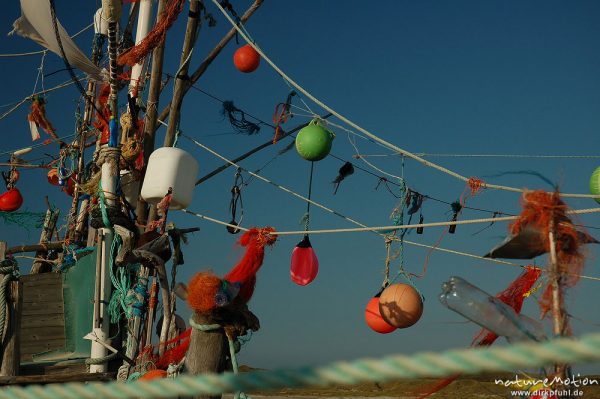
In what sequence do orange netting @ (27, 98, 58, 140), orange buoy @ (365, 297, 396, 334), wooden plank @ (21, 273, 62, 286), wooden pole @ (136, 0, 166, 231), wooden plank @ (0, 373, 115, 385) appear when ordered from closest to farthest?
wooden plank @ (0, 373, 115, 385)
orange buoy @ (365, 297, 396, 334)
wooden plank @ (21, 273, 62, 286)
wooden pole @ (136, 0, 166, 231)
orange netting @ (27, 98, 58, 140)

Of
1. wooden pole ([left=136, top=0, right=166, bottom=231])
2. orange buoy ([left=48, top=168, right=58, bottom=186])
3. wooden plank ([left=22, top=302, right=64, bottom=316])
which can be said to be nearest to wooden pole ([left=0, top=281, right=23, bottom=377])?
wooden plank ([left=22, top=302, right=64, bottom=316])

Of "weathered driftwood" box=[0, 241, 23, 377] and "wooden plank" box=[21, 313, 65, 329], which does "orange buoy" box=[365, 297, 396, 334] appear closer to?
"weathered driftwood" box=[0, 241, 23, 377]

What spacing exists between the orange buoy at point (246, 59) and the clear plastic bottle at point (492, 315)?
6.85 meters

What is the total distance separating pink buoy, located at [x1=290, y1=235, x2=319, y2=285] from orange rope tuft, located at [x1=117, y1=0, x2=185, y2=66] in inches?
150

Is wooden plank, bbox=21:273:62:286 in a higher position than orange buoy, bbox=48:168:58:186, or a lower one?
lower

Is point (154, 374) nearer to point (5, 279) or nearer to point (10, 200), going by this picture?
point (5, 279)

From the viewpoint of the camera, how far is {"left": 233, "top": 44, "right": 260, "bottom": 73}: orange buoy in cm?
1120

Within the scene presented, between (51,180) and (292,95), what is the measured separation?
12.3m

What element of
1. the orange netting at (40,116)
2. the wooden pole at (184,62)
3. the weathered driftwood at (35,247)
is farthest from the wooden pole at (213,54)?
the orange netting at (40,116)

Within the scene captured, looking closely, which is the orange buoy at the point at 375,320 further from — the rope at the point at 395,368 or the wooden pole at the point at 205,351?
the rope at the point at 395,368

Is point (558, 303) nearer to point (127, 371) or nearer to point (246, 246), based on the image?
point (246, 246)

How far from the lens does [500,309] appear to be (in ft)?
17.0

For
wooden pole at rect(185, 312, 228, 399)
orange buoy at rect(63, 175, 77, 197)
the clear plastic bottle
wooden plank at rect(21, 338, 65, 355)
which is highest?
orange buoy at rect(63, 175, 77, 197)

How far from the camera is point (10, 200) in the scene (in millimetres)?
18047
